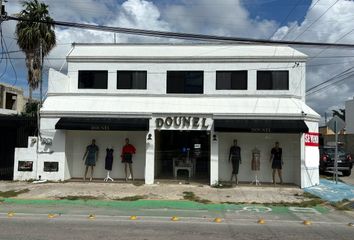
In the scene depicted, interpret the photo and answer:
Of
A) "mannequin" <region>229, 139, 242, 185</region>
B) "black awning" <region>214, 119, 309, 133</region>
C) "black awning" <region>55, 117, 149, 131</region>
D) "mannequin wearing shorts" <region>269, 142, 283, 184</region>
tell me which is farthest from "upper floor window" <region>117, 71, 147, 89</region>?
"mannequin wearing shorts" <region>269, 142, 283, 184</region>

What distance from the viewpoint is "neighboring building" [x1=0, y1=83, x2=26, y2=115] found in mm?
47062

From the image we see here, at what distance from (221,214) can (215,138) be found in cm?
691

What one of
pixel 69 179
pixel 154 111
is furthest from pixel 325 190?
pixel 69 179

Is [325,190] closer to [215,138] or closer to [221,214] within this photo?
[215,138]

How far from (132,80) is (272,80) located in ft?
22.3

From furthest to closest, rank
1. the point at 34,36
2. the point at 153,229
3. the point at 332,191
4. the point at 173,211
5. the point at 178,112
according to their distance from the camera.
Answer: the point at 34,36 < the point at 178,112 < the point at 332,191 < the point at 173,211 < the point at 153,229

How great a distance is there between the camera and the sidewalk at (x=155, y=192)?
1516 centimetres

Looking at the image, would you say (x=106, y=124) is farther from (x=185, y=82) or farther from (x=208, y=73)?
(x=208, y=73)

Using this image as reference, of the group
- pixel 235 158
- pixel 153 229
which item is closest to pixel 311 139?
pixel 235 158

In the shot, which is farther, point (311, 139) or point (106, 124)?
point (311, 139)

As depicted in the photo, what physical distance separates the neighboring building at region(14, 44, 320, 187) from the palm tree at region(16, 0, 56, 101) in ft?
24.9

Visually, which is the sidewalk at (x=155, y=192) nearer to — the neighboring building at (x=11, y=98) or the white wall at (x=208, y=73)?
the white wall at (x=208, y=73)

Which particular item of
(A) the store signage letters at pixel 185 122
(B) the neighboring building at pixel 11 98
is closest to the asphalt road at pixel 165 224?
(A) the store signage letters at pixel 185 122

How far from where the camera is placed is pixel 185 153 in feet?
68.3
